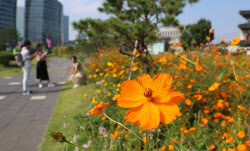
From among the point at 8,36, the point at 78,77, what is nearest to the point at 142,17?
the point at 78,77

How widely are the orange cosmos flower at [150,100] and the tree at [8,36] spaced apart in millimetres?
50114

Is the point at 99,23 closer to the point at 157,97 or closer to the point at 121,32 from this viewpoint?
the point at 121,32

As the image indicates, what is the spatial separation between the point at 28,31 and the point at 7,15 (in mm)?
17203

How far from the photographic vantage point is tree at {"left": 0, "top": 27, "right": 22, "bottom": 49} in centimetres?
4234

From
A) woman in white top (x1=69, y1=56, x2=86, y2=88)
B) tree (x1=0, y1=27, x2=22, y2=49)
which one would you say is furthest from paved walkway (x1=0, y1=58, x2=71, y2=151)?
tree (x1=0, y1=27, x2=22, y2=49)

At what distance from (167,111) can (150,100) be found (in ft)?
0.17

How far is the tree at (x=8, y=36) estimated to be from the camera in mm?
42344

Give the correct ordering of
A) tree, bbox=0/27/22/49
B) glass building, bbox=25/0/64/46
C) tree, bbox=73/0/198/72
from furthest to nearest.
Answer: glass building, bbox=25/0/64/46 → tree, bbox=0/27/22/49 → tree, bbox=73/0/198/72

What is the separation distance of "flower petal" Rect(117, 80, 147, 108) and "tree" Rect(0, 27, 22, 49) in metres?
50.1

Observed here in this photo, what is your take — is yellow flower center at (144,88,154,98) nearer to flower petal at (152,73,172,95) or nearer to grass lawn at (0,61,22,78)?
flower petal at (152,73,172,95)

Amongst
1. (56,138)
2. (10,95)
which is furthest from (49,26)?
(56,138)

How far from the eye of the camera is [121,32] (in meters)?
4.29

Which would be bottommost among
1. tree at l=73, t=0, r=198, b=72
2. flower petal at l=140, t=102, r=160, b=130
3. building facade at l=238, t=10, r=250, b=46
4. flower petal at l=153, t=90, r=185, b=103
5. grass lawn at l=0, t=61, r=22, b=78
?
grass lawn at l=0, t=61, r=22, b=78

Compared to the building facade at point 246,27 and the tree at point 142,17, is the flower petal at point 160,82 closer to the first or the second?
the tree at point 142,17
